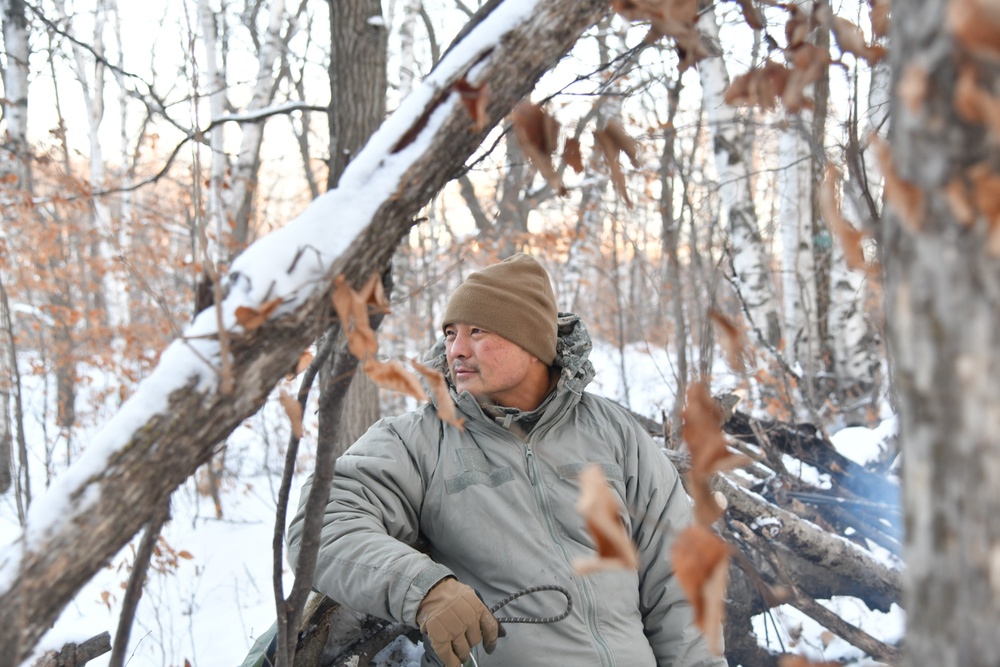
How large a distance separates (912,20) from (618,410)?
193 centimetres

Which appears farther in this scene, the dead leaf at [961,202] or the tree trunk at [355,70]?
the tree trunk at [355,70]

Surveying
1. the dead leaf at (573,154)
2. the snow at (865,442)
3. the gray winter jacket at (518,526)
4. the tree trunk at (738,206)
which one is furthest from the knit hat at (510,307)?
the tree trunk at (738,206)

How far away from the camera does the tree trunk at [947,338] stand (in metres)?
0.60

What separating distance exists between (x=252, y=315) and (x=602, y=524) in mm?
566

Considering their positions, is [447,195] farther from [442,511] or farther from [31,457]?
[442,511]

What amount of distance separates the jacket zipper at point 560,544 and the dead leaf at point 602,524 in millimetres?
1400

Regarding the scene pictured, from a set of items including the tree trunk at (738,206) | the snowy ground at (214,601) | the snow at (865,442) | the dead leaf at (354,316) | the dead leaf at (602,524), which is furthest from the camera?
the tree trunk at (738,206)

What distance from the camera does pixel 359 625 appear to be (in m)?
2.11

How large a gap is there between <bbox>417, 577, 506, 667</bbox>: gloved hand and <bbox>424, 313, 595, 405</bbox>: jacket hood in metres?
0.80

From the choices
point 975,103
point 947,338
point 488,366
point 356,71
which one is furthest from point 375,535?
point 356,71

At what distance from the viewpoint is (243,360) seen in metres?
1.04

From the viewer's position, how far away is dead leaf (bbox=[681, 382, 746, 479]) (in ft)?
2.57

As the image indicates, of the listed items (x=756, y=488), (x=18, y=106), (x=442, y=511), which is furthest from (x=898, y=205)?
(x=18, y=106)

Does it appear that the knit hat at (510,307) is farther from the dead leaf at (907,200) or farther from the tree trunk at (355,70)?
the dead leaf at (907,200)
